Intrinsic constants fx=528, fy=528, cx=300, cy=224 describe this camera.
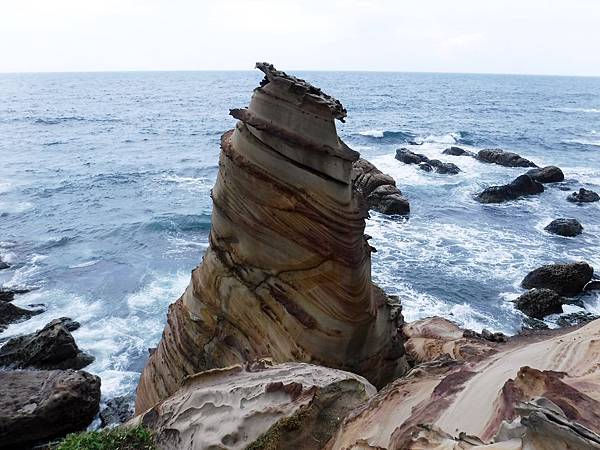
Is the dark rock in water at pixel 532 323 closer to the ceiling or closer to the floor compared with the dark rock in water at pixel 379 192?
closer to the floor

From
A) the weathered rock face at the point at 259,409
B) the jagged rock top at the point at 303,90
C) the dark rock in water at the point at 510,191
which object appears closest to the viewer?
the weathered rock face at the point at 259,409

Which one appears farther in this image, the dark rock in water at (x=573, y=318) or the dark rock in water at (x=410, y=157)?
the dark rock in water at (x=410, y=157)

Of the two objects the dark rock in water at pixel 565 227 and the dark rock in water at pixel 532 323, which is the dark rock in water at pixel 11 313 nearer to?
the dark rock in water at pixel 532 323

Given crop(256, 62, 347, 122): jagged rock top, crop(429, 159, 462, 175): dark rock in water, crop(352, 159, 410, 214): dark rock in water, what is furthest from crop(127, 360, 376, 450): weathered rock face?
crop(429, 159, 462, 175): dark rock in water

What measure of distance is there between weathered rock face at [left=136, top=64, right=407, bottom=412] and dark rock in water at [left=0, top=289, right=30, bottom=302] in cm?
1047

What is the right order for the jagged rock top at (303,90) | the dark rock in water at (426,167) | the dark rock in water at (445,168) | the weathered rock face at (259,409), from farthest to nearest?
the dark rock in water at (426,167), the dark rock in water at (445,168), the jagged rock top at (303,90), the weathered rock face at (259,409)

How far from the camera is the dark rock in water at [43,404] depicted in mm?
9336

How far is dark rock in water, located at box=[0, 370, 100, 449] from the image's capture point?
9336mm

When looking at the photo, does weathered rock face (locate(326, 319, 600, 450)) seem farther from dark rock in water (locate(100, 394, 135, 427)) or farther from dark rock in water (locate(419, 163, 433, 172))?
dark rock in water (locate(419, 163, 433, 172))

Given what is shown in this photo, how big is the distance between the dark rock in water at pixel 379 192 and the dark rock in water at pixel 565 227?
18.9 feet

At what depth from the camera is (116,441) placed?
500 cm

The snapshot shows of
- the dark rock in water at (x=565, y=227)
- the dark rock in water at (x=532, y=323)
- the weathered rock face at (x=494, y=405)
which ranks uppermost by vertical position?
the weathered rock face at (x=494, y=405)

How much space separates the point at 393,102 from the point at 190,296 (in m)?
76.2

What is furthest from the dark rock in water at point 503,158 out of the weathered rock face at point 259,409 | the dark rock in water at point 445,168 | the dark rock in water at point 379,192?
the weathered rock face at point 259,409
